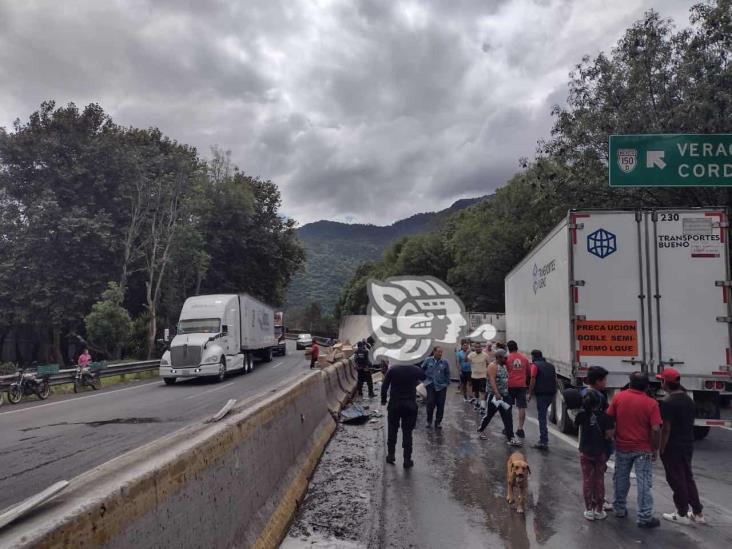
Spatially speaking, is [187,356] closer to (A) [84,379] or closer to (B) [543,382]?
(A) [84,379]

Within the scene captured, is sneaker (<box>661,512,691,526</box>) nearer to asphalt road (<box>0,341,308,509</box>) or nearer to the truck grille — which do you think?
asphalt road (<box>0,341,308,509</box>)

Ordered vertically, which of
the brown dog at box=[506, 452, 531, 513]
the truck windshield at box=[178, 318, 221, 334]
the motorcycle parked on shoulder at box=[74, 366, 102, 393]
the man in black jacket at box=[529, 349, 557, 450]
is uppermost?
the truck windshield at box=[178, 318, 221, 334]

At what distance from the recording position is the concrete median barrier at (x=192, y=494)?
2.51 m

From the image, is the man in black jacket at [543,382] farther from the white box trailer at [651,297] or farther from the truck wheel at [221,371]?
the truck wheel at [221,371]

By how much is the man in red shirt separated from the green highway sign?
618cm

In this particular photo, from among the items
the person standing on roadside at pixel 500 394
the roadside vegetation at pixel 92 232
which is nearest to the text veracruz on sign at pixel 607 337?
the person standing on roadside at pixel 500 394

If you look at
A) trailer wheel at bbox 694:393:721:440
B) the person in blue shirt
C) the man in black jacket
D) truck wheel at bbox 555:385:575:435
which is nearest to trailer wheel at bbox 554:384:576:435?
truck wheel at bbox 555:385:575:435

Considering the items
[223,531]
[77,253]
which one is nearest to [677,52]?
[223,531]

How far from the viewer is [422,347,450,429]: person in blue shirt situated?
11.6 m

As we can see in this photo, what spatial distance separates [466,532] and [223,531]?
9.00 ft

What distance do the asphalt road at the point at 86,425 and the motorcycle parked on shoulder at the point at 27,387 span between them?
29cm

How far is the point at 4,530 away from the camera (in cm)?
232

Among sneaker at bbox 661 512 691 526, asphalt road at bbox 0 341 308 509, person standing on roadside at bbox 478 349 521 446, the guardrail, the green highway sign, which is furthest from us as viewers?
the guardrail

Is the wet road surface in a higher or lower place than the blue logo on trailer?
lower
